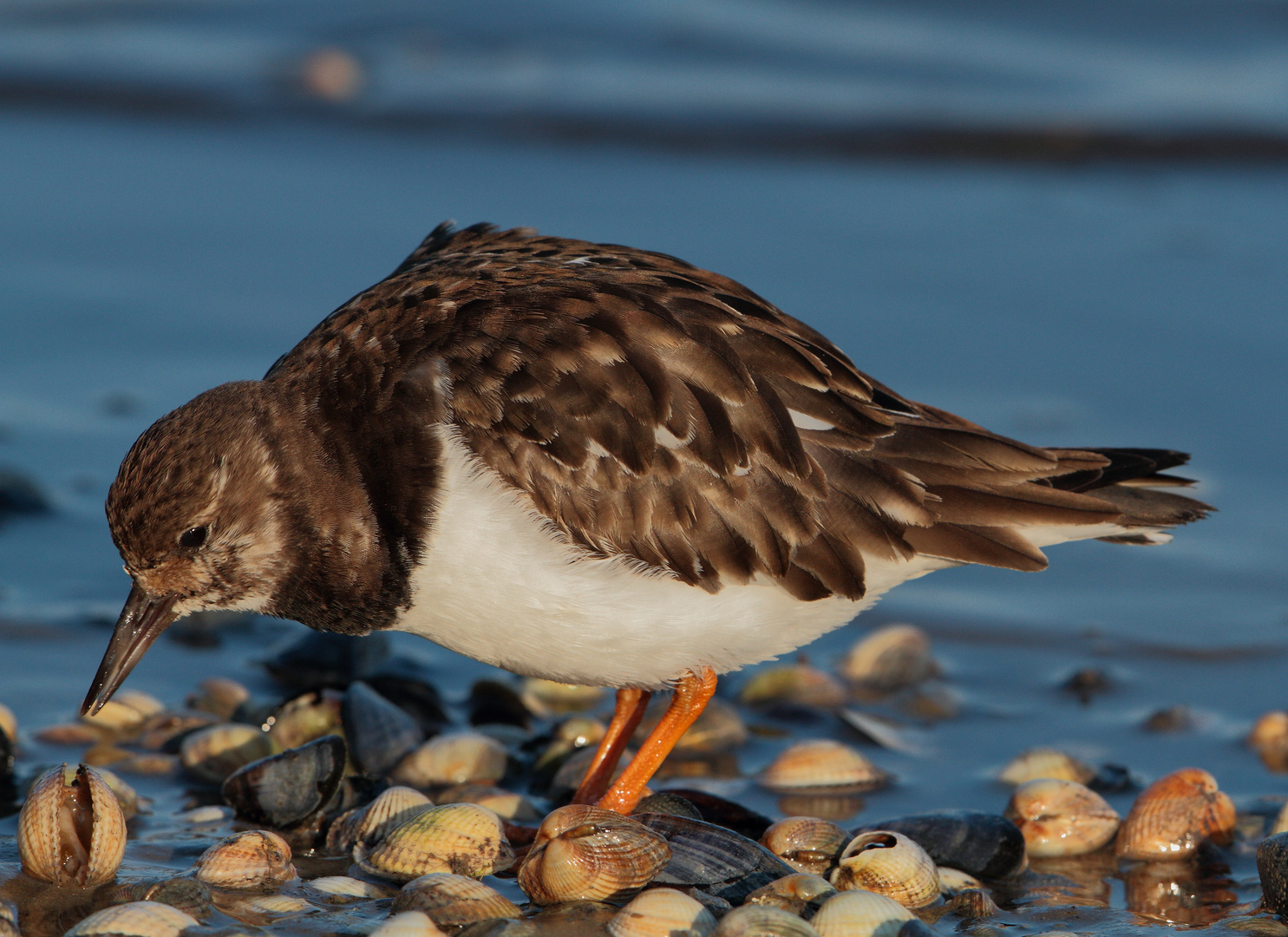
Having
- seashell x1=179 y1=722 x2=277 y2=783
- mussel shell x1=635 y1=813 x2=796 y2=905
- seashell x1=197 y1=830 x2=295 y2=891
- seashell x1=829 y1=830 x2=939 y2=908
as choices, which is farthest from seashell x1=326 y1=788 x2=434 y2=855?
seashell x1=829 y1=830 x2=939 y2=908

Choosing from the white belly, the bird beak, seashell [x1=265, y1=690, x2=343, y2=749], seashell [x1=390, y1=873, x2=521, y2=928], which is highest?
the white belly

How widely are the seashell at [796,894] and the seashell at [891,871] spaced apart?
0.08 m

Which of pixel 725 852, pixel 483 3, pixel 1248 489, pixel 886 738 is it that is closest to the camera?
pixel 725 852

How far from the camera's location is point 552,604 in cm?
412

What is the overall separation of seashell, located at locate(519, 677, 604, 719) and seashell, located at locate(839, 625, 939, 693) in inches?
37.1

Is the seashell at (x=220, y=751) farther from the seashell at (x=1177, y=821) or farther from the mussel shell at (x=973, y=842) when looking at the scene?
the seashell at (x=1177, y=821)

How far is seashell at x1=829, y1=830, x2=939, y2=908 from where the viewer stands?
3.89m

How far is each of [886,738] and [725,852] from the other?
4.39 ft

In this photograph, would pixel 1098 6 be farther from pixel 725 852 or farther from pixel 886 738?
pixel 725 852

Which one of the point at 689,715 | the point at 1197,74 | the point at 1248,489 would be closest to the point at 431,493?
the point at 689,715

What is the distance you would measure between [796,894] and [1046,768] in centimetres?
139

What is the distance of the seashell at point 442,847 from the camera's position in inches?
156

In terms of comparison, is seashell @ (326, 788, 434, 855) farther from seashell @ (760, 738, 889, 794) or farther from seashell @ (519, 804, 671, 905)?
seashell @ (760, 738, 889, 794)

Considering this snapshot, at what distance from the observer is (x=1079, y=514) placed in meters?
4.62
